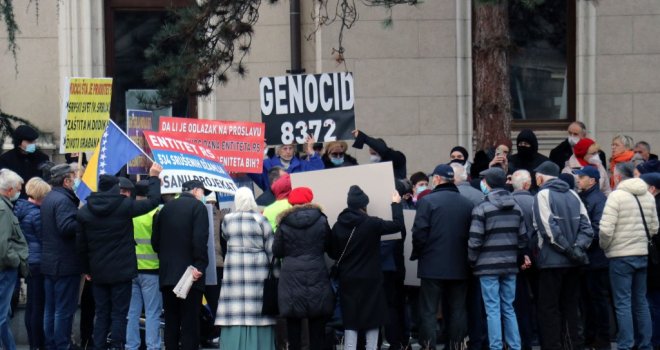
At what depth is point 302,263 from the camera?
1392cm

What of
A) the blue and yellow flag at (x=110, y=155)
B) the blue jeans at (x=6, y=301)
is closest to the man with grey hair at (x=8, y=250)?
the blue jeans at (x=6, y=301)

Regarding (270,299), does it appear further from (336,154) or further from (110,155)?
(336,154)

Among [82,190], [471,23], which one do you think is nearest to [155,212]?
[82,190]

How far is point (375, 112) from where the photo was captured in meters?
20.2

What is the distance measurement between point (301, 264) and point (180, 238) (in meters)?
1.30

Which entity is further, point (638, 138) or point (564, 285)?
point (638, 138)

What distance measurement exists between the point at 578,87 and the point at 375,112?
3060 mm

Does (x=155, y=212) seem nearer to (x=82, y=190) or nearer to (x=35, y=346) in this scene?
(x=82, y=190)

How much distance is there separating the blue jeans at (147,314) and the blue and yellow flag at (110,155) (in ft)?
3.99

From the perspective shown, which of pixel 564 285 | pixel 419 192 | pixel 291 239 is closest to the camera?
pixel 291 239

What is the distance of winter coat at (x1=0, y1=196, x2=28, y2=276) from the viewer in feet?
46.3

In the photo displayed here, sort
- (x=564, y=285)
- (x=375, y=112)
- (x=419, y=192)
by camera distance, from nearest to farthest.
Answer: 1. (x=564, y=285)
2. (x=419, y=192)
3. (x=375, y=112)

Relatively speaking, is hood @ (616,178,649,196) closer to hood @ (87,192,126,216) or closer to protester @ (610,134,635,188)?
protester @ (610,134,635,188)

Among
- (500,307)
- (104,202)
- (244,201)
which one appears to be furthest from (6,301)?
(500,307)
